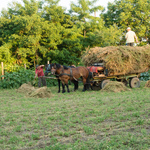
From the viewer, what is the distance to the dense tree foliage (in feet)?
72.2

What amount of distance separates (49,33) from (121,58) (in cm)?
1355

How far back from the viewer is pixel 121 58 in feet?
38.9

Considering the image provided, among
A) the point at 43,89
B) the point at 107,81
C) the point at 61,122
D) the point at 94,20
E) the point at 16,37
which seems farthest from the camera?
the point at 94,20

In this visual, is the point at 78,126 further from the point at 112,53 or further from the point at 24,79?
the point at 24,79

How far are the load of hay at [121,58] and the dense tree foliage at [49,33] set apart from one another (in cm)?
938

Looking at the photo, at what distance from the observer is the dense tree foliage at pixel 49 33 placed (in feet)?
72.2

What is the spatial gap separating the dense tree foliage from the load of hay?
9.38 m

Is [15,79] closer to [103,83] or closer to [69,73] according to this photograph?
[69,73]

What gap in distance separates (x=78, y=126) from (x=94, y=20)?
896 inches

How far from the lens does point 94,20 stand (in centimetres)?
2623

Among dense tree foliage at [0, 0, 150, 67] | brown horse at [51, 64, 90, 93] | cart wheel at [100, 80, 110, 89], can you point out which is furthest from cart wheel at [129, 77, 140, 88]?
dense tree foliage at [0, 0, 150, 67]

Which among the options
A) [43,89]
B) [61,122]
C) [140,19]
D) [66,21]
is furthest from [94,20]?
[61,122]

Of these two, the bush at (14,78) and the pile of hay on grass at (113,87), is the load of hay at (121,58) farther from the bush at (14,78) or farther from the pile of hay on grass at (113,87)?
the bush at (14,78)

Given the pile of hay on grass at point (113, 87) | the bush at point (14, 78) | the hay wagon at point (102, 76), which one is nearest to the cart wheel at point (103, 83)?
the hay wagon at point (102, 76)
